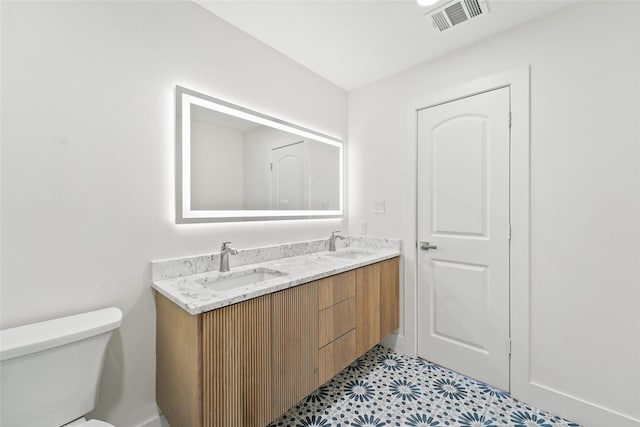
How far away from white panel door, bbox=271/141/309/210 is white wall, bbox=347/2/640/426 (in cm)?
145

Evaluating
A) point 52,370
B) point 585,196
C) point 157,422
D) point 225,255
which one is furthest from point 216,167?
point 585,196

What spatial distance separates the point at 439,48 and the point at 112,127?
2172mm

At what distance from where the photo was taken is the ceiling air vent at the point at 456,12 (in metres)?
1.54

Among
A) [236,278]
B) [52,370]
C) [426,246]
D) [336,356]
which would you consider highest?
[426,246]

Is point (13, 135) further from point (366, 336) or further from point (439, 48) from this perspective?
point (439, 48)

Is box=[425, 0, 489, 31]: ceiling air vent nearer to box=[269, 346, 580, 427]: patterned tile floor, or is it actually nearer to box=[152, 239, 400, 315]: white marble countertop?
box=[152, 239, 400, 315]: white marble countertop

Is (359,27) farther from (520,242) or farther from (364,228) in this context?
(520,242)

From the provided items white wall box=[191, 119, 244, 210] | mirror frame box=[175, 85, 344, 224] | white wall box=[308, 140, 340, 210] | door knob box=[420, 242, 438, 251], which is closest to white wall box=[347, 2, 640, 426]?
door knob box=[420, 242, 438, 251]

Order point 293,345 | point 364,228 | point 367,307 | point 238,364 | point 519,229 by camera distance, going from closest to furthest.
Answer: point 238,364
point 293,345
point 519,229
point 367,307
point 364,228

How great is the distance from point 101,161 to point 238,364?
1127mm

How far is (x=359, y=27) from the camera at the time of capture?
176cm

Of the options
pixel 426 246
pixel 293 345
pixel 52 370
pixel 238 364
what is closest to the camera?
pixel 52 370

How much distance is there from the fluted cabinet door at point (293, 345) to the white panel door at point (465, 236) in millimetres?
1121

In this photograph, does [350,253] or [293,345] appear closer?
[293,345]
